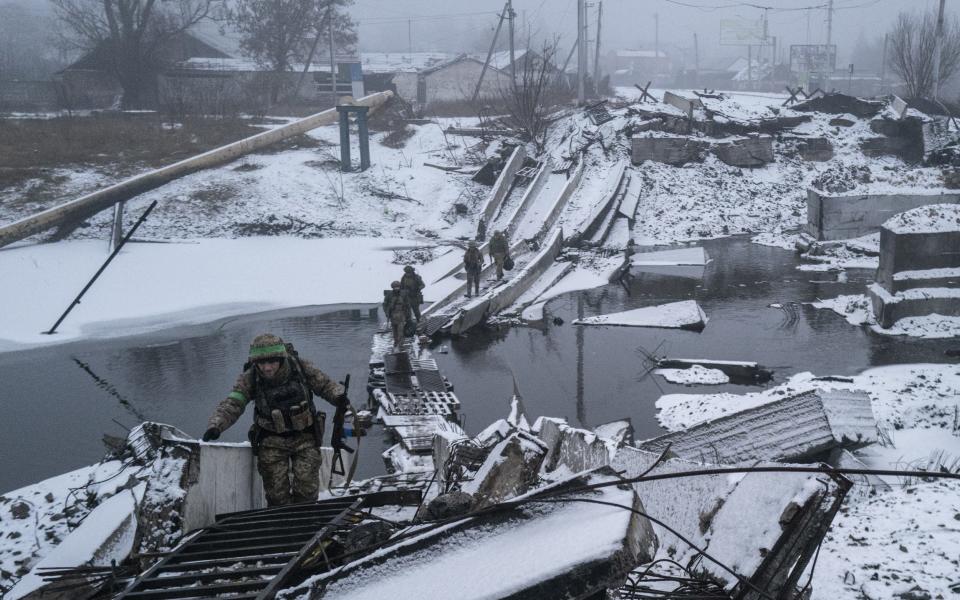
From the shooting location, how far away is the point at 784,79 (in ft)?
239

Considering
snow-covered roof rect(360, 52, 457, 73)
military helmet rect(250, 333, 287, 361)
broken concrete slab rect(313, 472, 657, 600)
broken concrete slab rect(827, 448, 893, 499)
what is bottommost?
broken concrete slab rect(827, 448, 893, 499)

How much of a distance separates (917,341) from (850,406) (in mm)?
6240

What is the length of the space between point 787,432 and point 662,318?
6.84 m

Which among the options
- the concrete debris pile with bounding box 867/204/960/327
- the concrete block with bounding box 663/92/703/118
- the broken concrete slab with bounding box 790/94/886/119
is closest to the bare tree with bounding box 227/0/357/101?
the concrete block with bounding box 663/92/703/118

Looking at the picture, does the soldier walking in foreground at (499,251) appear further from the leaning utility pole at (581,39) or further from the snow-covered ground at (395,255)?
the leaning utility pole at (581,39)

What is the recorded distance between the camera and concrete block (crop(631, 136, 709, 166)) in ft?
79.3

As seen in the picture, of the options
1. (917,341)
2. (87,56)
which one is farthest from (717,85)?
(917,341)

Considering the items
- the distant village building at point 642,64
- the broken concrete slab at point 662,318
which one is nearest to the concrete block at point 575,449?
the broken concrete slab at point 662,318

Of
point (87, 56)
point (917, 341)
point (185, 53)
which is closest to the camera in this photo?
point (917, 341)

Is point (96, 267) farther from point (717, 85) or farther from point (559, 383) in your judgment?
point (717, 85)

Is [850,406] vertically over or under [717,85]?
under

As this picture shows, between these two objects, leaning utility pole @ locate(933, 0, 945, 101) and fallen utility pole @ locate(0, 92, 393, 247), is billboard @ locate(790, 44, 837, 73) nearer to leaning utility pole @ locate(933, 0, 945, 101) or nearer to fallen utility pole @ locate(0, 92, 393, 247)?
leaning utility pole @ locate(933, 0, 945, 101)

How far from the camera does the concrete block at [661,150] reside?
2416 cm

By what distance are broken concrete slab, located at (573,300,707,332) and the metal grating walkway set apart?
9.27 meters
